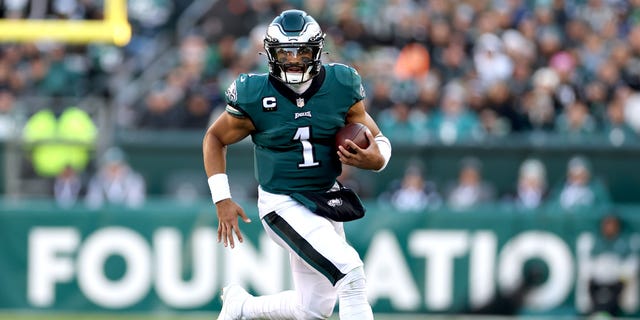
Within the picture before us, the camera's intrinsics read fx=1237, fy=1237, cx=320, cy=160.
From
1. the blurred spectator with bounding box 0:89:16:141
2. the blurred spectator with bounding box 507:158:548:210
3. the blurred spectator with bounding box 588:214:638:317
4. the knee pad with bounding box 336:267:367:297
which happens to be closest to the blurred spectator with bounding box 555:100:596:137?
the blurred spectator with bounding box 507:158:548:210

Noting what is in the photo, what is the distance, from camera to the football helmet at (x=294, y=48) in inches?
254

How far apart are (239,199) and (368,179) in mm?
1481

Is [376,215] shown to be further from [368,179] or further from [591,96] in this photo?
[591,96]

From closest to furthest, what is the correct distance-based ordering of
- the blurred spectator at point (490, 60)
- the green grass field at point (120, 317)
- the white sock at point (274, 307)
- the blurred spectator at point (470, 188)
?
the white sock at point (274, 307) < the green grass field at point (120, 317) < the blurred spectator at point (470, 188) < the blurred spectator at point (490, 60)

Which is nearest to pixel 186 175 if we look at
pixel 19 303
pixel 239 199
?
pixel 239 199

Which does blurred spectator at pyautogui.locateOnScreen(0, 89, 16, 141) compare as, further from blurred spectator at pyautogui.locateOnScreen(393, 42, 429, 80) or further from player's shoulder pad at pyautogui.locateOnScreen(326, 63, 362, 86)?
player's shoulder pad at pyautogui.locateOnScreen(326, 63, 362, 86)

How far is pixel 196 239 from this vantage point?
39.2 feet

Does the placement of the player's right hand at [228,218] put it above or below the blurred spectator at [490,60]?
below

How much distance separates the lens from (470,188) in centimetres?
1338

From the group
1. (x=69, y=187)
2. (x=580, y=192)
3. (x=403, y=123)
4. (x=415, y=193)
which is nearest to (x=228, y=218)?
(x=415, y=193)

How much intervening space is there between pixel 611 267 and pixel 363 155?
5.95 metres

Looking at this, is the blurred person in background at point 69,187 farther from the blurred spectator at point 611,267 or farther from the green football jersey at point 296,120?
the green football jersey at point 296,120

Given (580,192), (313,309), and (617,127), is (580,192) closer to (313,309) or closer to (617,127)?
(617,127)

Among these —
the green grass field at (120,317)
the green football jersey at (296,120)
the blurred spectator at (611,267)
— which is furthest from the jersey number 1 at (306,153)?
the blurred spectator at (611,267)
